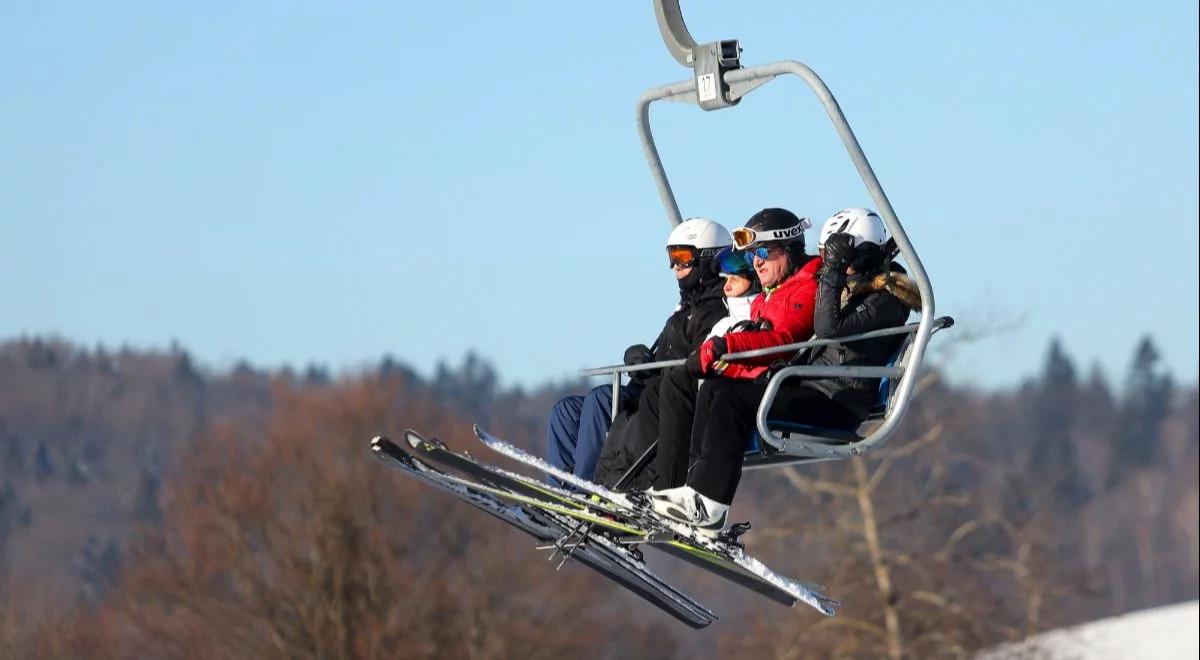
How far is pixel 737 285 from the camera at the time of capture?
8.73m

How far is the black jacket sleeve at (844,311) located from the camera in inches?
325

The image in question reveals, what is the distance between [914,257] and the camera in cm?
787

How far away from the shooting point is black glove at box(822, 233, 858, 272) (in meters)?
8.31

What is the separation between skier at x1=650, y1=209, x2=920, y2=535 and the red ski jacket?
9cm

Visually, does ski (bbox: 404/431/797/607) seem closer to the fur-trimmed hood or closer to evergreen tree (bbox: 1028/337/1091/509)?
the fur-trimmed hood

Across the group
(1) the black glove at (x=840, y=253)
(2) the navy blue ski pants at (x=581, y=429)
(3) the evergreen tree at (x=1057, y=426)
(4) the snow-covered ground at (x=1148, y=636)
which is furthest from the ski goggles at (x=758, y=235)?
(3) the evergreen tree at (x=1057, y=426)

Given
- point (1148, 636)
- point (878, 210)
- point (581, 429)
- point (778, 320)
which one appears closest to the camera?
point (878, 210)

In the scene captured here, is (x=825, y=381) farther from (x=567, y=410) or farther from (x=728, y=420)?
(x=567, y=410)

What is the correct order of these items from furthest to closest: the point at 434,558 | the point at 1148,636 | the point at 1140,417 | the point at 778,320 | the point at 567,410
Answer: the point at 1140,417, the point at 1148,636, the point at 434,558, the point at 567,410, the point at 778,320

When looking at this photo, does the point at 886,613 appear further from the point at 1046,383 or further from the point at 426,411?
the point at 1046,383

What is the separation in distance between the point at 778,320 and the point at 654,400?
71 centimetres

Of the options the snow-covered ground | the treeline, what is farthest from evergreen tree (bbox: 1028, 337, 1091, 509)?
the snow-covered ground

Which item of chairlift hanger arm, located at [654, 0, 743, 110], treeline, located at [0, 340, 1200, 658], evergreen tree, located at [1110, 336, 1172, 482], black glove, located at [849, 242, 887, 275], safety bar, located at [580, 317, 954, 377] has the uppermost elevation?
chairlift hanger arm, located at [654, 0, 743, 110]

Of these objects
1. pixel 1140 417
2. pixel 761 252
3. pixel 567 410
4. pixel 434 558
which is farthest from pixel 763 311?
pixel 1140 417
